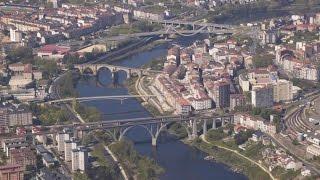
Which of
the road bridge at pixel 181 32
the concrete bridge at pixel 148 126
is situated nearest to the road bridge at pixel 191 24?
the road bridge at pixel 181 32

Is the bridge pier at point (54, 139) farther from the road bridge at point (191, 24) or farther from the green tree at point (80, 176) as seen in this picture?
the road bridge at point (191, 24)

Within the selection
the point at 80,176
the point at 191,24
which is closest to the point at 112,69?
the point at 191,24

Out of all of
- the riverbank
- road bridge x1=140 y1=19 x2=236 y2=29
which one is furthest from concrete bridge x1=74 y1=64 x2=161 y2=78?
road bridge x1=140 y1=19 x2=236 y2=29

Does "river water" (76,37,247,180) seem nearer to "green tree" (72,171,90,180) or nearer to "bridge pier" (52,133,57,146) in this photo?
"green tree" (72,171,90,180)

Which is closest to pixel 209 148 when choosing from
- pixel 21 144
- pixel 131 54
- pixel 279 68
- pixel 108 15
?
pixel 21 144

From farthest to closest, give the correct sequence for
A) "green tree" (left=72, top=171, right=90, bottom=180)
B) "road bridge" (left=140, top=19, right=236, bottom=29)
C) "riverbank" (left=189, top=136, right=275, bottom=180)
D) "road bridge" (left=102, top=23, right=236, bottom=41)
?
1. "road bridge" (left=140, top=19, right=236, bottom=29)
2. "road bridge" (left=102, top=23, right=236, bottom=41)
3. "riverbank" (left=189, top=136, right=275, bottom=180)
4. "green tree" (left=72, top=171, right=90, bottom=180)
